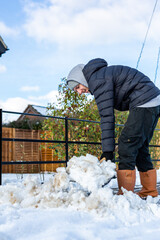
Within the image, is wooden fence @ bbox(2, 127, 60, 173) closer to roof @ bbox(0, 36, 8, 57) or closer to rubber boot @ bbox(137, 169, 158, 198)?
roof @ bbox(0, 36, 8, 57)

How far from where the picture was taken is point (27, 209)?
2.00m

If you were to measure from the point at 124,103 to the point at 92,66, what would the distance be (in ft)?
1.50

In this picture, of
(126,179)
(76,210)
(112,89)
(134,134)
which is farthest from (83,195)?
(112,89)

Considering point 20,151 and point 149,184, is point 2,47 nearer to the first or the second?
point 149,184

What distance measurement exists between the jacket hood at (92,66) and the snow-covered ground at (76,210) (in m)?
0.79

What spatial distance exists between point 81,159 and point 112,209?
0.57 m

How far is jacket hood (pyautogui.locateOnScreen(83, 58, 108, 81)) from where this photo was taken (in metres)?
2.67

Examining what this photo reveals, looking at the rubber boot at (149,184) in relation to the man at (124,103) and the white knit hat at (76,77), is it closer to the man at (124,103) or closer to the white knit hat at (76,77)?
the man at (124,103)

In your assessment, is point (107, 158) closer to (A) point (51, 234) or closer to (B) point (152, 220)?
(B) point (152, 220)

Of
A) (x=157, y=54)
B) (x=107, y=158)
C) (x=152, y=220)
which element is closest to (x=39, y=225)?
(x=152, y=220)

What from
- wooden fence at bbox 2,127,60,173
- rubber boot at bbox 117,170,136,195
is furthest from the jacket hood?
wooden fence at bbox 2,127,60,173

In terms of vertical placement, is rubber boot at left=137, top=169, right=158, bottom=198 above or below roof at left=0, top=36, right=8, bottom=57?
below

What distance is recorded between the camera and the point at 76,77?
2.74 m

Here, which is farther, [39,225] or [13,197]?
[13,197]
